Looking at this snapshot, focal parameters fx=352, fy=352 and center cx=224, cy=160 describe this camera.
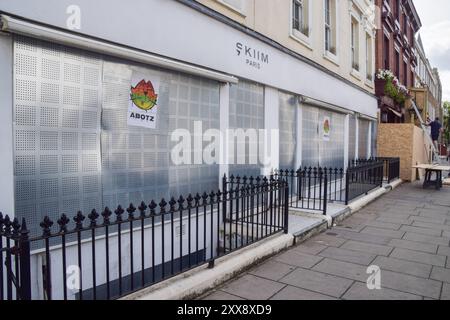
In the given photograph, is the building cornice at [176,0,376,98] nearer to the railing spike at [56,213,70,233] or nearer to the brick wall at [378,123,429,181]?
the railing spike at [56,213,70,233]

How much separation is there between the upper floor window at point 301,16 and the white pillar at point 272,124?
2678 millimetres

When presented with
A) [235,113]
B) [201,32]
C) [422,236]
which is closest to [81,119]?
[201,32]

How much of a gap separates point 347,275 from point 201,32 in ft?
14.4

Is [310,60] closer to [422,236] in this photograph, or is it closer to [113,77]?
[422,236]

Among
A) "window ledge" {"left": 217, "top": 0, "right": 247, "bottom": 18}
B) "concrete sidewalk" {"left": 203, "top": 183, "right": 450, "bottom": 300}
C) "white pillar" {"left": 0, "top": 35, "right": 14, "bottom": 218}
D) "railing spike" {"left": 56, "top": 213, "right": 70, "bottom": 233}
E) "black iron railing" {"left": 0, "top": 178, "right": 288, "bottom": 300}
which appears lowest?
"concrete sidewalk" {"left": 203, "top": 183, "right": 450, "bottom": 300}

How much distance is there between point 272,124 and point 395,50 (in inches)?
629

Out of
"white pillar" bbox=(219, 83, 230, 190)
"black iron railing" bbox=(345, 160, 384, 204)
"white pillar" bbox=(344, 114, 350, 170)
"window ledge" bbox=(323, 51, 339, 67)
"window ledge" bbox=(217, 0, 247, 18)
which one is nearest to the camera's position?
"window ledge" bbox=(217, 0, 247, 18)

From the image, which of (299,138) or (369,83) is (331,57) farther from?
(369,83)

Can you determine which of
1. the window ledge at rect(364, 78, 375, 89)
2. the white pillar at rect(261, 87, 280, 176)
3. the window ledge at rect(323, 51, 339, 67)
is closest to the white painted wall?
the white pillar at rect(261, 87, 280, 176)

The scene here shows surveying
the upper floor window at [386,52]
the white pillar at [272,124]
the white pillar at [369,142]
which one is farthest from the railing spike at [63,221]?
the upper floor window at [386,52]

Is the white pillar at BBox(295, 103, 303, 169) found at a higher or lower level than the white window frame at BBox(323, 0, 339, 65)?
lower

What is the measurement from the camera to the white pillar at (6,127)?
11.4 feet

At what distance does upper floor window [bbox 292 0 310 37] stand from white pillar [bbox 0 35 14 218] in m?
7.77

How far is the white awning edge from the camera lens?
3.38m
